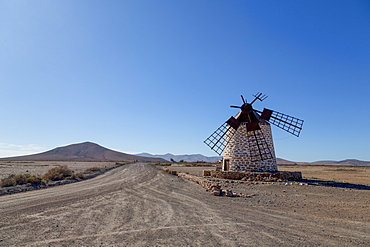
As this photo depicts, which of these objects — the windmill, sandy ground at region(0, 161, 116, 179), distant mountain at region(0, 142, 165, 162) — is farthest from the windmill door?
distant mountain at region(0, 142, 165, 162)

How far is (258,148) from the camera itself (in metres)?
19.8

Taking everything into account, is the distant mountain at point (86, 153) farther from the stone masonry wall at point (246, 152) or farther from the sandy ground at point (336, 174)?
the stone masonry wall at point (246, 152)

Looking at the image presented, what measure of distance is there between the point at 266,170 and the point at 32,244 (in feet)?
59.2

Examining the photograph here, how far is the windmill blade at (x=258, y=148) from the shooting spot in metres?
19.7

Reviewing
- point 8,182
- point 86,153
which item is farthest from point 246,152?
point 86,153

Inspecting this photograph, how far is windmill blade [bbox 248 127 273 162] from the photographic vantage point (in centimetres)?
1970

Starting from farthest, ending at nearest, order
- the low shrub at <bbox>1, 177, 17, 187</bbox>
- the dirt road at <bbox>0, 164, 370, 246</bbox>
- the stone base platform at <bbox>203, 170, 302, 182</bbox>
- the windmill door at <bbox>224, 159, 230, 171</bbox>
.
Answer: the windmill door at <bbox>224, 159, 230, 171</bbox> → the stone base platform at <bbox>203, 170, 302, 182</bbox> → the low shrub at <bbox>1, 177, 17, 187</bbox> → the dirt road at <bbox>0, 164, 370, 246</bbox>

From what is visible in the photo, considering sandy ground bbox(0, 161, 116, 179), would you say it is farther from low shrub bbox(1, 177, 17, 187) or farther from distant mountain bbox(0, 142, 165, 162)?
distant mountain bbox(0, 142, 165, 162)

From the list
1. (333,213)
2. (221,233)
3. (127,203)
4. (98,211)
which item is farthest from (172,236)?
(333,213)

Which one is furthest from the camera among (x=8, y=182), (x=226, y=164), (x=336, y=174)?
(x=336, y=174)

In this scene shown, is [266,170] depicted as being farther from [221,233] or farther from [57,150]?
[57,150]

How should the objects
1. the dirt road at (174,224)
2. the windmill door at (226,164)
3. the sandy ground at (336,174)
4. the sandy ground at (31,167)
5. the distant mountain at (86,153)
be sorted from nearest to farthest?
the dirt road at (174,224)
the sandy ground at (336,174)
the windmill door at (226,164)
the sandy ground at (31,167)
the distant mountain at (86,153)

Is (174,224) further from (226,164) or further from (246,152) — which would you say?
(226,164)

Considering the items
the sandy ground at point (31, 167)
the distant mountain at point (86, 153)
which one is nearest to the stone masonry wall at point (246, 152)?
the sandy ground at point (31, 167)
